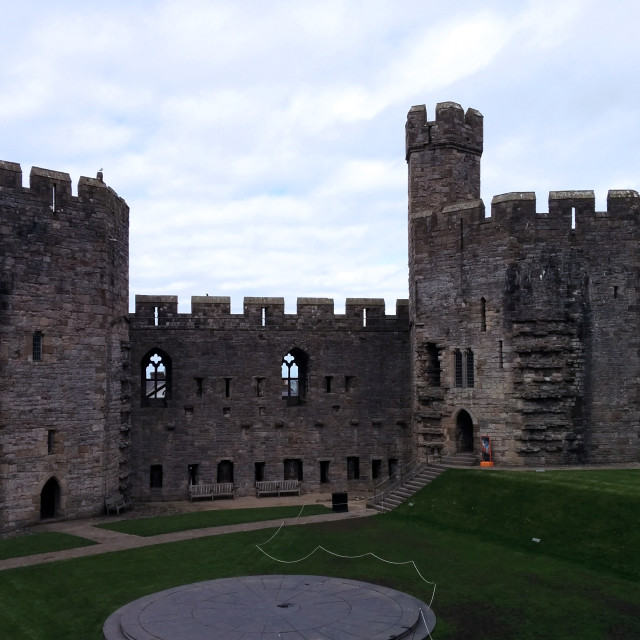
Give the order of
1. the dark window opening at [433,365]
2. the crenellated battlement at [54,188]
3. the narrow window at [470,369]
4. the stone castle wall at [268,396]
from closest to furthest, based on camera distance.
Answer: the crenellated battlement at [54,188], the narrow window at [470,369], the dark window opening at [433,365], the stone castle wall at [268,396]

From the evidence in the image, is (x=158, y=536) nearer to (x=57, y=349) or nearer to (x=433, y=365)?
(x=57, y=349)

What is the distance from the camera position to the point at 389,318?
98.3 feet


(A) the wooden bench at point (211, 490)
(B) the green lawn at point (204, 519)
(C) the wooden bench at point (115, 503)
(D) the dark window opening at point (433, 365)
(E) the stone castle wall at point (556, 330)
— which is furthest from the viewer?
(A) the wooden bench at point (211, 490)

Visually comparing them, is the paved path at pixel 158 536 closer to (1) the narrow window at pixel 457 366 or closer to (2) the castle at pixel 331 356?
(2) the castle at pixel 331 356

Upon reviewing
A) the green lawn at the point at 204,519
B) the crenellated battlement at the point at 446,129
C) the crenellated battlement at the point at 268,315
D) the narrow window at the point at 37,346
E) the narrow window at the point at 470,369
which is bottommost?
the green lawn at the point at 204,519

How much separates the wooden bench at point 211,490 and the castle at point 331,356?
0.49m

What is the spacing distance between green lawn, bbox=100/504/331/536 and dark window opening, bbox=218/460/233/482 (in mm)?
3460

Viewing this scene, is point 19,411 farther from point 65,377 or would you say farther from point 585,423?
point 585,423

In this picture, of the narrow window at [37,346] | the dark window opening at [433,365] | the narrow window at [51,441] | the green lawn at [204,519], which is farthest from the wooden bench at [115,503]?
the dark window opening at [433,365]

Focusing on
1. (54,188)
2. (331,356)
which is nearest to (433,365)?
(331,356)

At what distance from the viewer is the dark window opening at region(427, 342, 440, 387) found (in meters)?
27.4

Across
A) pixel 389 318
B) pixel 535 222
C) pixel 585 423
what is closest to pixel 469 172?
pixel 535 222

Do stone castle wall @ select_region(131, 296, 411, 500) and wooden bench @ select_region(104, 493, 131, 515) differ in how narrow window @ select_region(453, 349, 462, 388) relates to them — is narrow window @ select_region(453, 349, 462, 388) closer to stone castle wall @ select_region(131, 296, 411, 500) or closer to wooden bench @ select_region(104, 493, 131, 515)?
stone castle wall @ select_region(131, 296, 411, 500)

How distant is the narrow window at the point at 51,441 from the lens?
2261 centimetres
